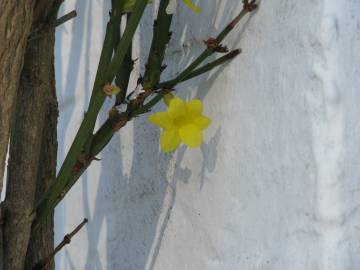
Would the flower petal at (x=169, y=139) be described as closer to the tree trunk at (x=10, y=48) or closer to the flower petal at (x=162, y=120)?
the flower petal at (x=162, y=120)

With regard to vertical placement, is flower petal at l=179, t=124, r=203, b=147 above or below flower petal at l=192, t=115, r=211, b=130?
below

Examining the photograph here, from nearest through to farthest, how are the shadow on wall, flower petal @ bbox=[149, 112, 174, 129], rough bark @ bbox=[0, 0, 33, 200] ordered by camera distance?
rough bark @ bbox=[0, 0, 33, 200]
flower petal @ bbox=[149, 112, 174, 129]
the shadow on wall

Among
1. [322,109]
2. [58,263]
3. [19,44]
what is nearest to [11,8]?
[19,44]

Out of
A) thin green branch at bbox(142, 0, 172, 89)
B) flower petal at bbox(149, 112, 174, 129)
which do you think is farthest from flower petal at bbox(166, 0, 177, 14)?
flower petal at bbox(149, 112, 174, 129)

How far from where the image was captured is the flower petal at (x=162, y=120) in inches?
24.2

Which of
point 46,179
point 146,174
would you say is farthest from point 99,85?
point 146,174

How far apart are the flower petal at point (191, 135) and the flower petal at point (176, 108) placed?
0.02 m

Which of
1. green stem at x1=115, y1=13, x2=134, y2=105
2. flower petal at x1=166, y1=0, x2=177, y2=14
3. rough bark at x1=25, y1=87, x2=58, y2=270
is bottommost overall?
rough bark at x1=25, y1=87, x2=58, y2=270

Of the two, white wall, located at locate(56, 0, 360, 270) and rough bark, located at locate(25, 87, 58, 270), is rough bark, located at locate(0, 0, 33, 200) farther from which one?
white wall, located at locate(56, 0, 360, 270)

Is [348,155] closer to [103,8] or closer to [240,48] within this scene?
[240,48]

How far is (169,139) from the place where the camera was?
64 centimetres

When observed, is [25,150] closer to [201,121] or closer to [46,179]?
[46,179]

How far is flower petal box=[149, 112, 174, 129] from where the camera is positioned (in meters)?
0.62

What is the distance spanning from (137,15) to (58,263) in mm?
715
